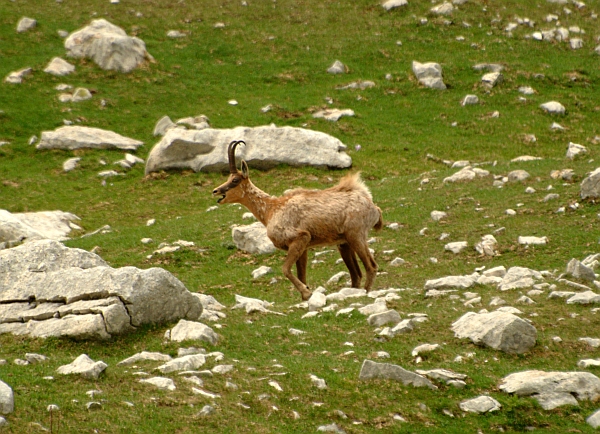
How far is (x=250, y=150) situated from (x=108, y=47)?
13.0m

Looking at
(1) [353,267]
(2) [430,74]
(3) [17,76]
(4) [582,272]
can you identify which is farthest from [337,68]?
(4) [582,272]

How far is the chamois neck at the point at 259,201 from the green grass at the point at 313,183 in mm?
1746

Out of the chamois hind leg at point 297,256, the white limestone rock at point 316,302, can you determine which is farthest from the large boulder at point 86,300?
the chamois hind leg at point 297,256

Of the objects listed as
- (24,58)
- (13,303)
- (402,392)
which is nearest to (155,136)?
(24,58)

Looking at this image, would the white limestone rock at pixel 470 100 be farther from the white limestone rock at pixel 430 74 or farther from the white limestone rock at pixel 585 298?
the white limestone rock at pixel 585 298

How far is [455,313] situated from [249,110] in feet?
83.1

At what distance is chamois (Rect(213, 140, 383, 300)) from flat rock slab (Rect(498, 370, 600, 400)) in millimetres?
6359

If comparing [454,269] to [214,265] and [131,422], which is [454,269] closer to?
[214,265]

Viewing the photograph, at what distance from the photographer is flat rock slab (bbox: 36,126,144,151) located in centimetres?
3409

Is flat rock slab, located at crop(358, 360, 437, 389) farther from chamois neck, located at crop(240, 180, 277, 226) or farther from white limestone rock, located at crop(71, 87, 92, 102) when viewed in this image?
white limestone rock, located at crop(71, 87, 92, 102)

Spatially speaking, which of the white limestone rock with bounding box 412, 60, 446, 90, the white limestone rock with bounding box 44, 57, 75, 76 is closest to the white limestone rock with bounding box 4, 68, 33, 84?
the white limestone rock with bounding box 44, 57, 75, 76

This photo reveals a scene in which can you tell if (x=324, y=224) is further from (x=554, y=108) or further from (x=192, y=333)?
(x=554, y=108)

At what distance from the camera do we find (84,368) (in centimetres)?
1061

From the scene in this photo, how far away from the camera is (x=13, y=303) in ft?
45.1
